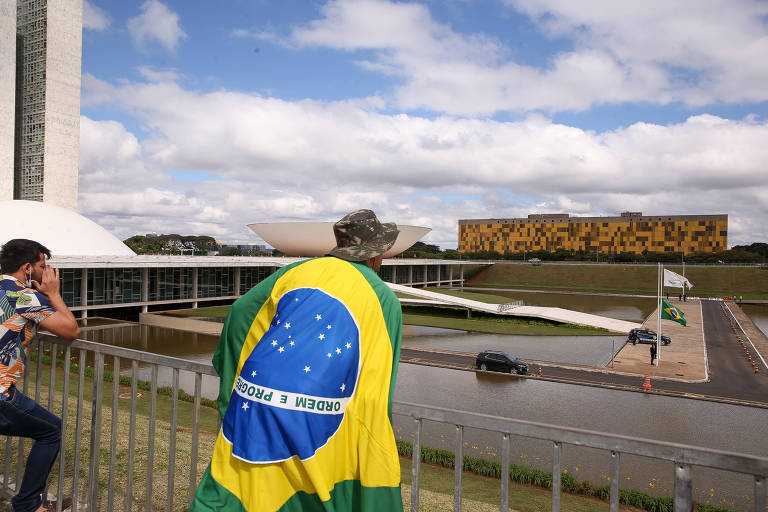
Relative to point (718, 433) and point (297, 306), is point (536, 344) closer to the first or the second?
point (718, 433)

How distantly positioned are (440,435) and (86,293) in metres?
24.0

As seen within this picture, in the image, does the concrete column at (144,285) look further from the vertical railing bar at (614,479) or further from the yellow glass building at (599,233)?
the yellow glass building at (599,233)

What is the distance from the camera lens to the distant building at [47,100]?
149 feet

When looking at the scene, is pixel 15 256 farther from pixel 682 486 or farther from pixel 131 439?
pixel 682 486

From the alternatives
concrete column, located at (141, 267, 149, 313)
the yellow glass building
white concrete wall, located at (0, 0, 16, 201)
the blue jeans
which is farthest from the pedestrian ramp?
the yellow glass building

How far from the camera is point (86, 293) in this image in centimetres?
2636

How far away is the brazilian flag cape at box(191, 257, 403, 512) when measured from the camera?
1.58 meters

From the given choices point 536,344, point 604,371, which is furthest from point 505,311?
point 604,371

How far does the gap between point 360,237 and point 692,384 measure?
623 inches

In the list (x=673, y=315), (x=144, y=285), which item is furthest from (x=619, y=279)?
(x=144, y=285)

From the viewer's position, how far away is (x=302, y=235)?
42781 mm

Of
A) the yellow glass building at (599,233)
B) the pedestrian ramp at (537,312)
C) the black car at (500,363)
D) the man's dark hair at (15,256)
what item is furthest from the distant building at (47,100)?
the yellow glass building at (599,233)

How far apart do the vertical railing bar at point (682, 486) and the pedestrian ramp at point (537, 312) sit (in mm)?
25084

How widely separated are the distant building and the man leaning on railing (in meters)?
51.5
